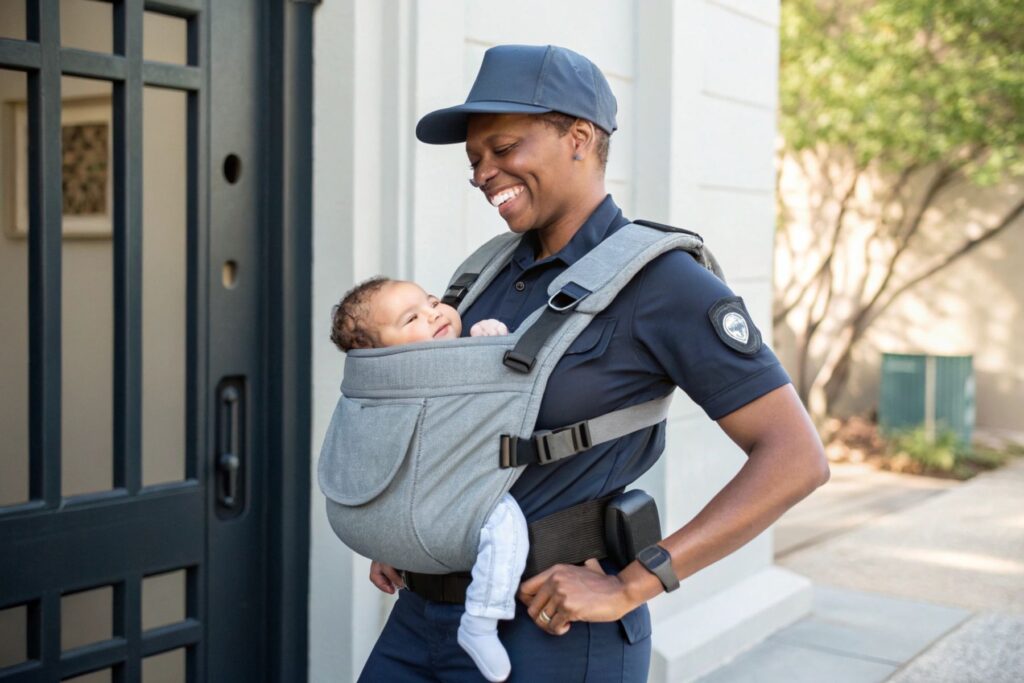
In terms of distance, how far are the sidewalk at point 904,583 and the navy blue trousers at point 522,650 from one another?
2.34m

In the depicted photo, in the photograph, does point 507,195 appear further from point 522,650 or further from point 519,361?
point 522,650

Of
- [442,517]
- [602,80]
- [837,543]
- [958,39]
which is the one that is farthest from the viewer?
[958,39]

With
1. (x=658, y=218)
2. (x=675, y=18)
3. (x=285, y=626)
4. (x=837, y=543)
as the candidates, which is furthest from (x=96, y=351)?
(x=837, y=543)

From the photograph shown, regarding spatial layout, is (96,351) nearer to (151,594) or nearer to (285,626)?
(151,594)

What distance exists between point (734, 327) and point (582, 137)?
1.52 ft

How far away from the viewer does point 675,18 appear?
404 centimetres

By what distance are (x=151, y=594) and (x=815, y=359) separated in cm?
859

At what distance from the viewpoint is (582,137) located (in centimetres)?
207

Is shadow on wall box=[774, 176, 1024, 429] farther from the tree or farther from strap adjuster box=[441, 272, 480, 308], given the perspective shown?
strap adjuster box=[441, 272, 480, 308]

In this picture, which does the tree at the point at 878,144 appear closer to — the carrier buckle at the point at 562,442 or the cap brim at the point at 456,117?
the cap brim at the point at 456,117

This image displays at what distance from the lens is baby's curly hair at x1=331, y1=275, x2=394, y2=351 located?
2014 mm

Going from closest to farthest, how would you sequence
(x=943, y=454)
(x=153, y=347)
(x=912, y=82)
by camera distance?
(x=153, y=347)
(x=943, y=454)
(x=912, y=82)

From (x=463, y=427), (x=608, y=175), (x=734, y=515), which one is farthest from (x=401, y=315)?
(x=608, y=175)

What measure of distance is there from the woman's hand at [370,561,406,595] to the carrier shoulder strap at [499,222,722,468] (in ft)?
1.40
